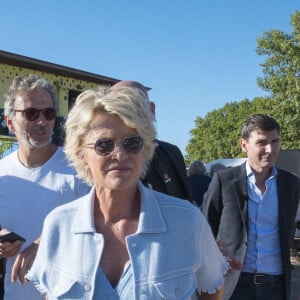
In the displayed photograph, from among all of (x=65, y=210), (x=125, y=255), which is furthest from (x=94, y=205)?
(x=125, y=255)

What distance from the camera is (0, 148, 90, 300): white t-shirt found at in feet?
9.04

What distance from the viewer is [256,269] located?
3.94 m

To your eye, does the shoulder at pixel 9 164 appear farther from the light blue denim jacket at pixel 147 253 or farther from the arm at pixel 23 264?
the light blue denim jacket at pixel 147 253

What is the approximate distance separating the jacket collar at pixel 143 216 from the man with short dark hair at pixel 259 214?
197 centimetres

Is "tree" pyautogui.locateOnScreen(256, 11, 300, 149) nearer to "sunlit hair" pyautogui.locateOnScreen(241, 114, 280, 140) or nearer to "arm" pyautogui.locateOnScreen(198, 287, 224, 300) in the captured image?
"sunlit hair" pyautogui.locateOnScreen(241, 114, 280, 140)

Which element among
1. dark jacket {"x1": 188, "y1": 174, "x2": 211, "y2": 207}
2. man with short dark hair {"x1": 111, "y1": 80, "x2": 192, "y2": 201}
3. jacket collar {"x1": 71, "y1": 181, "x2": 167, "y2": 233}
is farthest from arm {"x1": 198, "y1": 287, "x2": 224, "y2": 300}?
dark jacket {"x1": 188, "y1": 174, "x2": 211, "y2": 207}

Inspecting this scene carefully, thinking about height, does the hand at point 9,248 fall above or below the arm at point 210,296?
above

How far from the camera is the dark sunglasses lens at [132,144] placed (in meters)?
1.99

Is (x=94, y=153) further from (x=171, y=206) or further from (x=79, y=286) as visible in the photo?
(x=79, y=286)

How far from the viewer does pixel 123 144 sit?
1.99 m

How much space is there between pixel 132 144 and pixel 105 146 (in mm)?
104

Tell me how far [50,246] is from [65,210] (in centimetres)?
16

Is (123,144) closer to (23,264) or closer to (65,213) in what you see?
(65,213)

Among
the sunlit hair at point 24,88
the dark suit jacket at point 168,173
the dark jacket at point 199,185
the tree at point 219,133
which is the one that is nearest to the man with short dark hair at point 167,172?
Result: the dark suit jacket at point 168,173
